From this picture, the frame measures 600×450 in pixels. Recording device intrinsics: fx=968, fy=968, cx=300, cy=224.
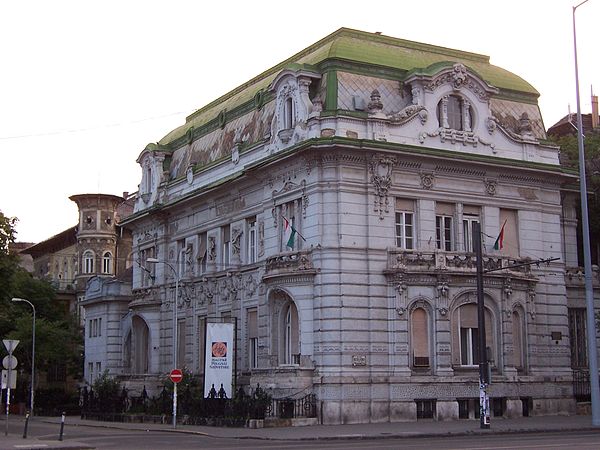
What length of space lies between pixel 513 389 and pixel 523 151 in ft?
39.4

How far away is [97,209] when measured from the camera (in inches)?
3775

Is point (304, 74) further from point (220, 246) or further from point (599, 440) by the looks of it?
point (599, 440)

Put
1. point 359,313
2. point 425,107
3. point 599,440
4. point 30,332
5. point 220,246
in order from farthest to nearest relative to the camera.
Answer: point 30,332
point 220,246
point 425,107
point 359,313
point 599,440

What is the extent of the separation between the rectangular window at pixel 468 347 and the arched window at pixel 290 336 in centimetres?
775

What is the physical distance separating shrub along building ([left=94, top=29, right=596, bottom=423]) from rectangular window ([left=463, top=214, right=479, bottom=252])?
0.43 feet

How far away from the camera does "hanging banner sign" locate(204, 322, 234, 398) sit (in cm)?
4403

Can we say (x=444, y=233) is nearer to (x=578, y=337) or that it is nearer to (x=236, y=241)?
(x=578, y=337)

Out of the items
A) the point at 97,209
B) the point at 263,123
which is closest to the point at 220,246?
the point at 263,123

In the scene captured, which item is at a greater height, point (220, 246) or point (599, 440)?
point (220, 246)

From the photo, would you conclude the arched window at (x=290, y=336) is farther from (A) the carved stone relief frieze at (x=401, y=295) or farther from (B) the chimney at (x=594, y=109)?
(B) the chimney at (x=594, y=109)

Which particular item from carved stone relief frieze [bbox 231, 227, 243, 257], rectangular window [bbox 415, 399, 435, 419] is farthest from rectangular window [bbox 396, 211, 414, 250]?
carved stone relief frieze [bbox 231, 227, 243, 257]

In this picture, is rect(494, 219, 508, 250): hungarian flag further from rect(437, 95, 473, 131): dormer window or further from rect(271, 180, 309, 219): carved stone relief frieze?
rect(271, 180, 309, 219): carved stone relief frieze

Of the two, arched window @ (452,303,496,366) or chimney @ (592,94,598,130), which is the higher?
chimney @ (592,94,598,130)

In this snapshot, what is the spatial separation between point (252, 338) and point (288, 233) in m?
7.29
